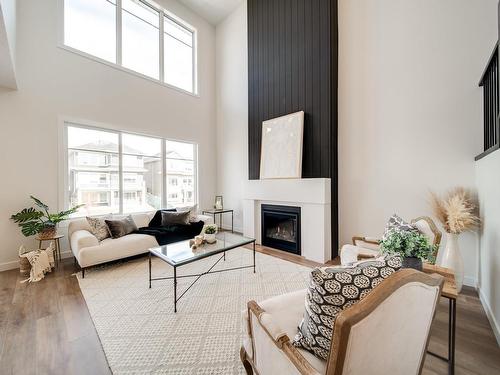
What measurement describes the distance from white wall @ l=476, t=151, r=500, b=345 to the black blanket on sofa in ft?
12.8

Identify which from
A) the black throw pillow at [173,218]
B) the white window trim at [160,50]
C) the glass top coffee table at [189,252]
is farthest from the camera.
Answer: the black throw pillow at [173,218]

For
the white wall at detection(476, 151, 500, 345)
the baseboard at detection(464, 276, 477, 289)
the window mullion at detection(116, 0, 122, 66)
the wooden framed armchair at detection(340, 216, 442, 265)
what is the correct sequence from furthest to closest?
the window mullion at detection(116, 0, 122, 66) < the baseboard at detection(464, 276, 477, 289) < the wooden framed armchair at detection(340, 216, 442, 265) < the white wall at detection(476, 151, 500, 345)

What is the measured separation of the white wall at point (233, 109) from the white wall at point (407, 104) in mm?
2357

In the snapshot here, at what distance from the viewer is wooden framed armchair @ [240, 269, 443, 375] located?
0.69 metres

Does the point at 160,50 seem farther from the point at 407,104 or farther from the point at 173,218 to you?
the point at 407,104

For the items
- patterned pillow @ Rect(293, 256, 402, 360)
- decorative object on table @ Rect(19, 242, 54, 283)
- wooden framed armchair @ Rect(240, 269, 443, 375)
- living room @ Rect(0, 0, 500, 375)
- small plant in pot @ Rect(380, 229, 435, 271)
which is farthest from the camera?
decorative object on table @ Rect(19, 242, 54, 283)

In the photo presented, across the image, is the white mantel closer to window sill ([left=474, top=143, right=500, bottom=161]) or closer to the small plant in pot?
window sill ([left=474, top=143, right=500, bottom=161])

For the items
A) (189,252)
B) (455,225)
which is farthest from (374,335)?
(455,225)

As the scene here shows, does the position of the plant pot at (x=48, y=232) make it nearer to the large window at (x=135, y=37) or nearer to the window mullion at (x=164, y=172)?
the window mullion at (x=164, y=172)

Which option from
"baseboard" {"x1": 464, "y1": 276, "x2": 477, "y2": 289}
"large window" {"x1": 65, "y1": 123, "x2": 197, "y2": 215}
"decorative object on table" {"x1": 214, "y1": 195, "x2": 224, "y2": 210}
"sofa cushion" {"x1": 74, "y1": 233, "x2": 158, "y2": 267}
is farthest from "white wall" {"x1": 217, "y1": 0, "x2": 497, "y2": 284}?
"large window" {"x1": 65, "y1": 123, "x2": 197, "y2": 215}

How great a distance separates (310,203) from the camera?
357cm

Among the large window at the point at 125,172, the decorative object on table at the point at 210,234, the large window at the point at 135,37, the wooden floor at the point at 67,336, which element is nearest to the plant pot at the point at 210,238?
the decorative object on table at the point at 210,234

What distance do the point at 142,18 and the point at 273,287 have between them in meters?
5.94

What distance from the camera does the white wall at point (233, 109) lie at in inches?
207
